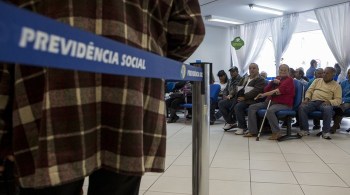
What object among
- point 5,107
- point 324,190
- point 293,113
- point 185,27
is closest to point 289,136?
point 293,113

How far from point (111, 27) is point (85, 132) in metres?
0.23

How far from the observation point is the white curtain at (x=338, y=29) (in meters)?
7.71

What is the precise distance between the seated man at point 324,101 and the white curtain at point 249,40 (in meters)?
5.18

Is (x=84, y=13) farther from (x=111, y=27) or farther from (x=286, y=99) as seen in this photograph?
(x=286, y=99)

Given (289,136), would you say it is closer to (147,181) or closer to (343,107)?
(343,107)

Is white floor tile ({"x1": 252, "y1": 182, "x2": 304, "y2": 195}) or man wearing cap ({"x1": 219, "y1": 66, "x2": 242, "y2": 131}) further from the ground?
man wearing cap ({"x1": 219, "y1": 66, "x2": 242, "y2": 131})

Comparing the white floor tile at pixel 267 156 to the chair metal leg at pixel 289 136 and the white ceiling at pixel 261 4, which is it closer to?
the chair metal leg at pixel 289 136

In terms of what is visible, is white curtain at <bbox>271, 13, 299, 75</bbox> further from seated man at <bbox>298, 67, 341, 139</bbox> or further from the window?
seated man at <bbox>298, 67, 341, 139</bbox>

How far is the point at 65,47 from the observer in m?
0.47

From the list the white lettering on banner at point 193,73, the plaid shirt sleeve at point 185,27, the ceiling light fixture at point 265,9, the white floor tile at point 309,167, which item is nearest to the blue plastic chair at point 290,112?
the white floor tile at point 309,167

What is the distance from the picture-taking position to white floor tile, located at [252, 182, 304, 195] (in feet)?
7.20

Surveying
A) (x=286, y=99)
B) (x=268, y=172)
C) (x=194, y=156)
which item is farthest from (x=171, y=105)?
(x=194, y=156)

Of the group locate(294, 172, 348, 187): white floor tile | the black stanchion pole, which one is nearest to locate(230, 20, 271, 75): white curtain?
locate(294, 172, 348, 187): white floor tile

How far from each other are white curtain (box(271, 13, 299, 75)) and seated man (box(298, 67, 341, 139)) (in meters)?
4.43
